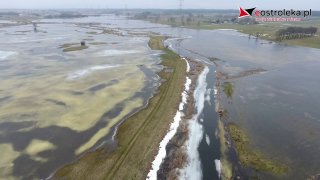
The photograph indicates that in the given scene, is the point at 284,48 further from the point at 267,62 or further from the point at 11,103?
the point at 11,103

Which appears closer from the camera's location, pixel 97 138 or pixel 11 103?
pixel 97 138

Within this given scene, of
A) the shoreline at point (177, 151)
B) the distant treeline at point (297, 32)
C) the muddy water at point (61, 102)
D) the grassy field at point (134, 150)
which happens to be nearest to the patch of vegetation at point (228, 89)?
the shoreline at point (177, 151)

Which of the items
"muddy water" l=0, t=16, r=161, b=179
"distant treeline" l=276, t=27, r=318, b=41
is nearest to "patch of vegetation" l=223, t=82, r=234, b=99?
"muddy water" l=0, t=16, r=161, b=179

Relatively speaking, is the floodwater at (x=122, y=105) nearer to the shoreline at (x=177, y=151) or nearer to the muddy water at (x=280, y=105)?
the muddy water at (x=280, y=105)

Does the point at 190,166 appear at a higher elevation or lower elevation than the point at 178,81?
lower

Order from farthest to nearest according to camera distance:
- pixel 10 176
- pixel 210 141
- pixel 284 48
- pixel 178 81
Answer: pixel 284 48 < pixel 178 81 < pixel 210 141 < pixel 10 176

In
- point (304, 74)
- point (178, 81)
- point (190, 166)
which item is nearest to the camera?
point (190, 166)

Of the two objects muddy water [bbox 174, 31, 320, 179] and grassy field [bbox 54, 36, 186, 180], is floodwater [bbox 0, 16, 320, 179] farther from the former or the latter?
grassy field [bbox 54, 36, 186, 180]

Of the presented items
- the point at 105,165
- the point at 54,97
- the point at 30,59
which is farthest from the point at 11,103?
the point at 30,59
